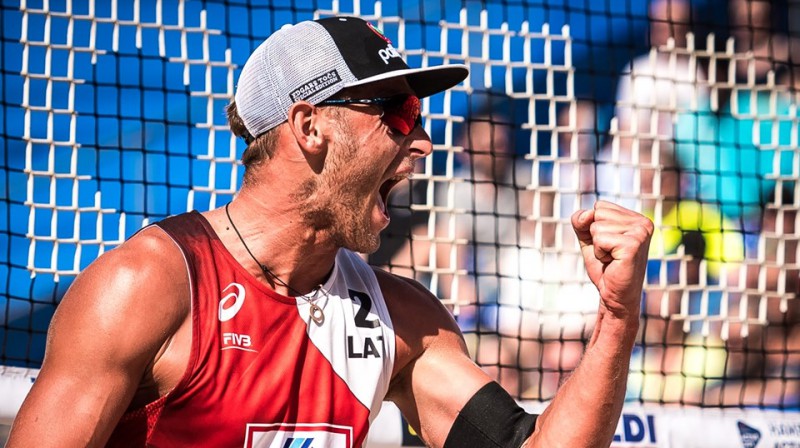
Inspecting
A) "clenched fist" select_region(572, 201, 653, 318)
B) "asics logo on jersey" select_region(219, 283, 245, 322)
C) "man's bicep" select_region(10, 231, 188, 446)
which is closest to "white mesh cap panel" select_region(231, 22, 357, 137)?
"asics logo on jersey" select_region(219, 283, 245, 322)

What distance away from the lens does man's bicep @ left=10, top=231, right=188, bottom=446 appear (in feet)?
8.55

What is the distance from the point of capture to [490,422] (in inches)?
130

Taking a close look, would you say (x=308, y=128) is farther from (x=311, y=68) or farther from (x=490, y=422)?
(x=490, y=422)

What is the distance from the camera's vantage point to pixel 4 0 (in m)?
5.10

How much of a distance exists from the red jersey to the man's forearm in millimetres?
599

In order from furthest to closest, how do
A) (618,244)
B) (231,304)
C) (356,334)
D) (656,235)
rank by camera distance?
(656,235)
(356,334)
(231,304)
(618,244)

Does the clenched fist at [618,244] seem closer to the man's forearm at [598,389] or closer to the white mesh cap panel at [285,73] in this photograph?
the man's forearm at [598,389]

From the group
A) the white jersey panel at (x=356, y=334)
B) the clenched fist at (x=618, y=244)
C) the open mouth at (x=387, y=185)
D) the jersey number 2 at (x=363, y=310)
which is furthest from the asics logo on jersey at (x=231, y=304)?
the clenched fist at (x=618, y=244)

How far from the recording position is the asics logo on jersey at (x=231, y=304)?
9.65ft

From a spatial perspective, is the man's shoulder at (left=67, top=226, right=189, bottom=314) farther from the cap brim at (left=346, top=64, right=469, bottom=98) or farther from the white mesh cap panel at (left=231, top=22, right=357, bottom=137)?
the cap brim at (left=346, top=64, right=469, bottom=98)

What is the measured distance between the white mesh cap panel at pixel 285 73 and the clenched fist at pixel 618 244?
85 centimetres

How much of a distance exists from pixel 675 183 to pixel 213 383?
17.3 feet

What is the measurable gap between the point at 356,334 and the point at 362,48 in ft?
2.94

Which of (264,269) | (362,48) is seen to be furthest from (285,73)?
(264,269)
